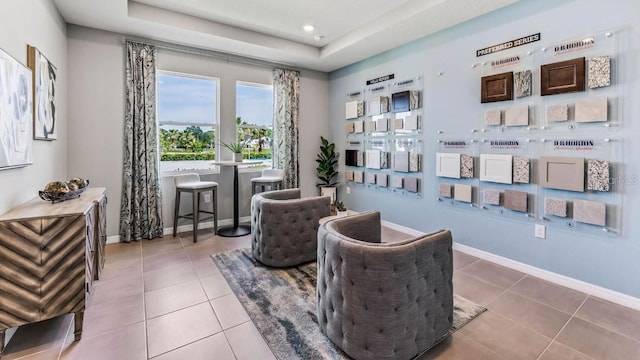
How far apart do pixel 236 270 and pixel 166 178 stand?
2.13m

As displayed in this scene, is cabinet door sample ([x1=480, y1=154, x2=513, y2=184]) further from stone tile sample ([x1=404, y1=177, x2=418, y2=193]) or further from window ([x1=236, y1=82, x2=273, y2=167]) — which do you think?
window ([x1=236, y1=82, x2=273, y2=167])

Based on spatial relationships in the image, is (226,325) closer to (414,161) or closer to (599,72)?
(414,161)

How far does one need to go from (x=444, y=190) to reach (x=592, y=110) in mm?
1636

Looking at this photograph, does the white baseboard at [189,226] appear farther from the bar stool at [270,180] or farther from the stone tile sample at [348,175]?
the stone tile sample at [348,175]

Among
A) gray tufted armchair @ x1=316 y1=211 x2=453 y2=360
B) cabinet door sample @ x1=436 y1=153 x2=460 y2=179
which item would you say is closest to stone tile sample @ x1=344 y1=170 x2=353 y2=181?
cabinet door sample @ x1=436 y1=153 x2=460 y2=179

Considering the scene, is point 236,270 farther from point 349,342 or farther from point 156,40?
point 156,40

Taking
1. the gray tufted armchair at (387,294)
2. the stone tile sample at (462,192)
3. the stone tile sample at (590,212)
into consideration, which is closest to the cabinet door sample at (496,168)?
the stone tile sample at (462,192)

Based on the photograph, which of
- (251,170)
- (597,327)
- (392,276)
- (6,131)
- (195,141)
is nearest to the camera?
(392,276)

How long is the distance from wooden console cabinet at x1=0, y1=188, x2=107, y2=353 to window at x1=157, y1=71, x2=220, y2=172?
2442 millimetres

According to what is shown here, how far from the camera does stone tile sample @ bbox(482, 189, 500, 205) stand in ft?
10.8

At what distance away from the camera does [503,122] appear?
3.20 m

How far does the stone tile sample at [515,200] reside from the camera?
10.00 ft

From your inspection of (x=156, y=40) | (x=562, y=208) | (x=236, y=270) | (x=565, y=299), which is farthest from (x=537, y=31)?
(x=156, y=40)

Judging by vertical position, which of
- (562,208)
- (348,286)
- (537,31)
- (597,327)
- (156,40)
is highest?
(156,40)
